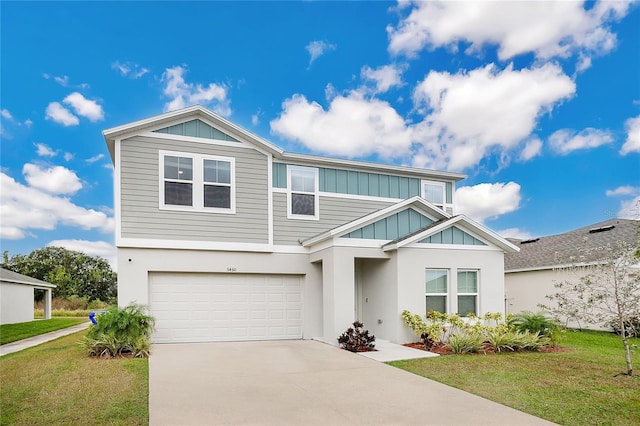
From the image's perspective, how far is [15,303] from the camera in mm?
24797

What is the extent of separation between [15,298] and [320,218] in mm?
20614

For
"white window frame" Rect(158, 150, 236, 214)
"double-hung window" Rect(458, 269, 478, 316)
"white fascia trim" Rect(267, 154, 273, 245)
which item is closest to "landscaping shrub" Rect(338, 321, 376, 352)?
"double-hung window" Rect(458, 269, 478, 316)

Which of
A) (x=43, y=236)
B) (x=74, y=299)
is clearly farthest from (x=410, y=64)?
(x=74, y=299)

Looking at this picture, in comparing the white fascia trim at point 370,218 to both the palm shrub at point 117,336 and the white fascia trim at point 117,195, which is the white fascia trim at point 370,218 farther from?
the white fascia trim at point 117,195

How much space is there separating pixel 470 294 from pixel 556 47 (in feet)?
27.3

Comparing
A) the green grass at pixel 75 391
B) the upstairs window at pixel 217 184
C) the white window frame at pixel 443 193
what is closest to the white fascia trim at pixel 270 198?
the upstairs window at pixel 217 184

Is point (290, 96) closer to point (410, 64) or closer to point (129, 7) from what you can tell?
point (410, 64)

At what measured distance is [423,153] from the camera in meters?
17.9

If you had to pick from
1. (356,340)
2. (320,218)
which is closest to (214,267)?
(320,218)

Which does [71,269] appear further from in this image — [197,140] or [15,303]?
[197,140]

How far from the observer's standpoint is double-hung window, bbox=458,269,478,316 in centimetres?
1281

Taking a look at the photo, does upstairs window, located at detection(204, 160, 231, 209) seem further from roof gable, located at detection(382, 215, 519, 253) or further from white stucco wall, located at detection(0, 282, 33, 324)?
white stucco wall, located at detection(0, 282, 33, 324)

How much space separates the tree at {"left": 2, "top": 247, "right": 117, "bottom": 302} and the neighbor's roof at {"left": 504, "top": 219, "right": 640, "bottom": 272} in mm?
40678

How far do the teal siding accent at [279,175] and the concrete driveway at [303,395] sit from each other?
5.74 meters
